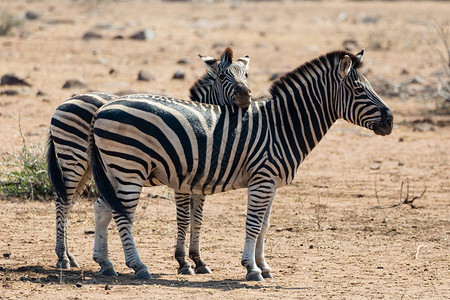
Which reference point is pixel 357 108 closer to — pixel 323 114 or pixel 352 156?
pixel 323 114

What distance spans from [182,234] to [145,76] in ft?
36.9

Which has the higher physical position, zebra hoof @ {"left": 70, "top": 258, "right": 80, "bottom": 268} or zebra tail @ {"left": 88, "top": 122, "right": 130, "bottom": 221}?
zebra tail @ {"left": 88, "top": 122, "right": 130, "bottom": 221}

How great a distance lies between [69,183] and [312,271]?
8.33 feet

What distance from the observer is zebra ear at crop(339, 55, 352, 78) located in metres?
7.14

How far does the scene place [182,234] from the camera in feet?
24.3

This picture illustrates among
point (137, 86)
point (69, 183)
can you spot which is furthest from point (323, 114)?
point (137, 86)

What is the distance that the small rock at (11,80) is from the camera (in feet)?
54.6

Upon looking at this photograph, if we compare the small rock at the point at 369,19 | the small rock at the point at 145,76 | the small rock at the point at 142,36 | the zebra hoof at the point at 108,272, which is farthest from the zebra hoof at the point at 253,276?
the small rock at the point at 369,19

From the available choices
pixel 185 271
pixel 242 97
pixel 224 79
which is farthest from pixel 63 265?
pixel 224 79

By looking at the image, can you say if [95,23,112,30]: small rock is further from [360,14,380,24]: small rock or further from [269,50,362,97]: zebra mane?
[269,50,362,97]: zebra mane

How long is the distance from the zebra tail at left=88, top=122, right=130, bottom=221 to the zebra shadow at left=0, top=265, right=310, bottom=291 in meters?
0.62

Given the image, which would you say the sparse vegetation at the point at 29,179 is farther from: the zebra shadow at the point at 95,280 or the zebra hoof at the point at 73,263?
the zebra shadow at the point at 95,280

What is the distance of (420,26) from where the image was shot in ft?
109

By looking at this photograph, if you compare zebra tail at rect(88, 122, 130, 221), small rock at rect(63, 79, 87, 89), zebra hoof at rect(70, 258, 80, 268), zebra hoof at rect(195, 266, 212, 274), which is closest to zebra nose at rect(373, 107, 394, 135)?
zebra hoof at rect(195, 266, 212, 274)
